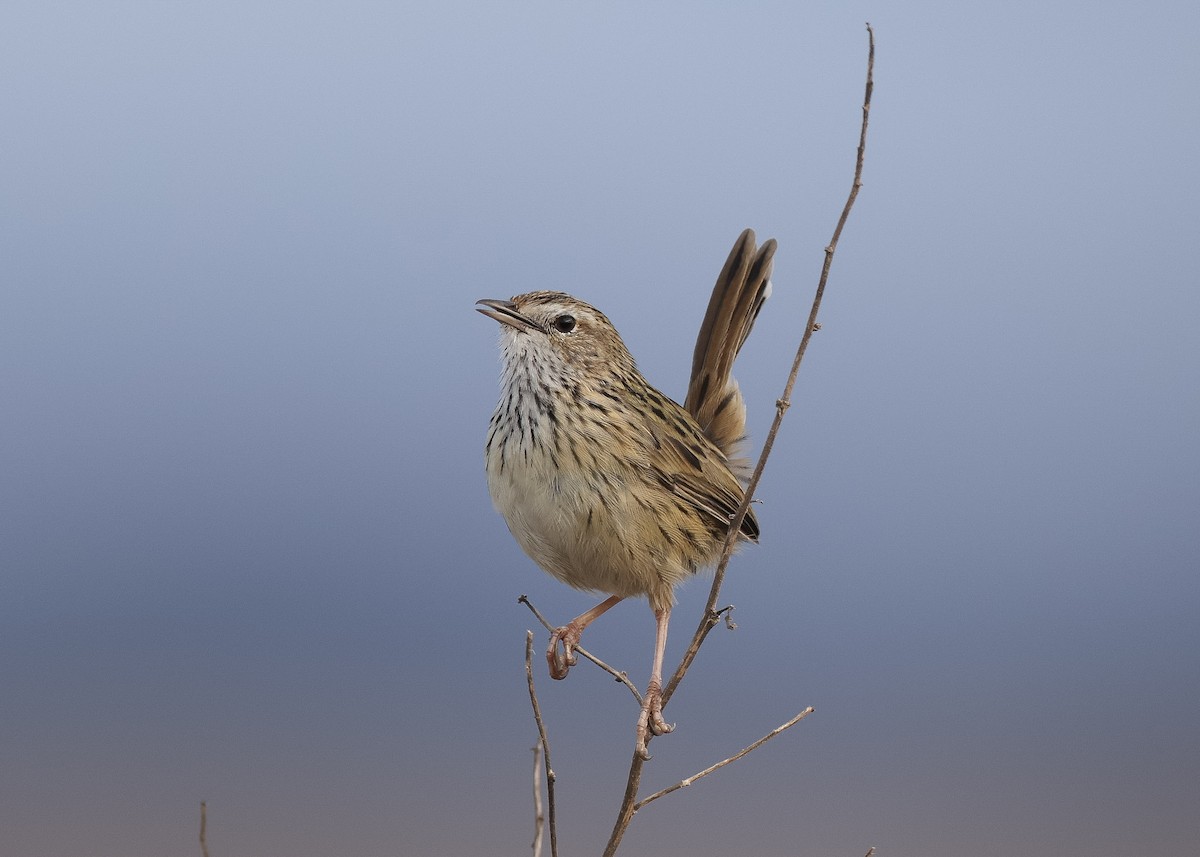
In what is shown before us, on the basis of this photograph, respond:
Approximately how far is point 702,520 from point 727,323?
723mm

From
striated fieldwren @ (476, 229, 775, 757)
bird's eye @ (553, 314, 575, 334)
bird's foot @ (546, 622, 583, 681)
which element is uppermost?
bird's eye @ (553, 314, 575, 334)

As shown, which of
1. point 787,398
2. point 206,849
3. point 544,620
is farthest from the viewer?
point 544,620

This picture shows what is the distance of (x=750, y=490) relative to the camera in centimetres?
219

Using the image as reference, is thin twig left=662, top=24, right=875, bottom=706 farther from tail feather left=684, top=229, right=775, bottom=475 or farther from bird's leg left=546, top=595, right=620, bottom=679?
tail feather left=684, top=229, right=775, bottom=475

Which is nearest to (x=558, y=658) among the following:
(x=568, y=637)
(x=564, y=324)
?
(x=568, y=637)

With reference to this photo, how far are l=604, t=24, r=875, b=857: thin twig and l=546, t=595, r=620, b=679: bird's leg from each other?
22.1 inches

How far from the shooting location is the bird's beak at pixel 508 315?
9.92 feet

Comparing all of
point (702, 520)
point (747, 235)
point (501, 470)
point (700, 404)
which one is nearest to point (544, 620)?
point (501, 470)

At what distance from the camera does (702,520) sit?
3227 millimetres

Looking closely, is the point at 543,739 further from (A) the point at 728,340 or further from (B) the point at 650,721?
(A) the point at 728,340

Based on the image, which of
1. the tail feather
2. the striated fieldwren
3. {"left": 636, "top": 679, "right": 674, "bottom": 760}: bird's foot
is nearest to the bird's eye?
the striated fieldwren

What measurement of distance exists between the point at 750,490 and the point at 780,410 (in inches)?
6.9

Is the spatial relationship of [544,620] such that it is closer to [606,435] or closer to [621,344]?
[606,435]

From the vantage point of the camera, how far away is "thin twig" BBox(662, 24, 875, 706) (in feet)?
6.98
